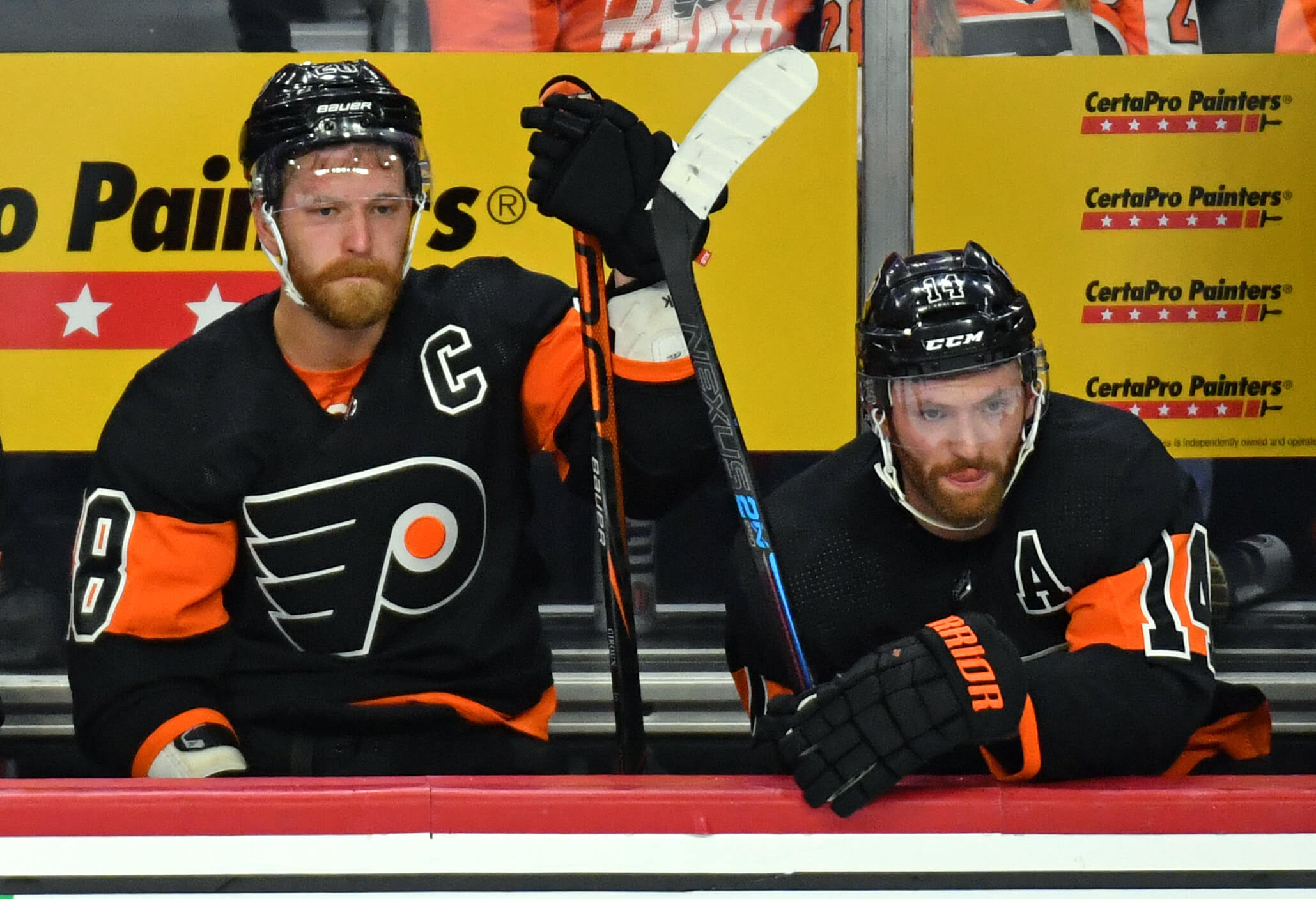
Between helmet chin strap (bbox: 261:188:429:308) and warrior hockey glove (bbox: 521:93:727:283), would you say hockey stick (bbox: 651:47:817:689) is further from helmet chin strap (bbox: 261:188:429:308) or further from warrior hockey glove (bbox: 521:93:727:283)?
helmet chin strap (bbox: 261:188:429:308)

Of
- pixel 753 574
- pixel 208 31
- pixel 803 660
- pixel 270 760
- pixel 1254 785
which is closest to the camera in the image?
pixel 1254 785

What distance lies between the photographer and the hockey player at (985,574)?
1.40m

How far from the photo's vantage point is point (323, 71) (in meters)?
1.88

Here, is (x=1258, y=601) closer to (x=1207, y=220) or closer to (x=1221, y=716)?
(x=1207, y=220)

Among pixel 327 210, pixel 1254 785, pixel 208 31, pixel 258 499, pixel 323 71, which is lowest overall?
pixel 1254 785

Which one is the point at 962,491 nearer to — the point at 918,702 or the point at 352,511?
the point at 918,702

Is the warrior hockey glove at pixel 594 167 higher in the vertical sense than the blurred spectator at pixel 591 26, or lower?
lower

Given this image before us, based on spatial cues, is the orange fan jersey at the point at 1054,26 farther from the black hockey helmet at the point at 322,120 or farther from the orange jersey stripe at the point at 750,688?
the orange jersey stripe at the point at 750,688

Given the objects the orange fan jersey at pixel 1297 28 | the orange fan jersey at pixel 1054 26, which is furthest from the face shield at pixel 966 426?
the orange fan jersey at pixel 1297 28

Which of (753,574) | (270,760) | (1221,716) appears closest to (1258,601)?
(1221,716)

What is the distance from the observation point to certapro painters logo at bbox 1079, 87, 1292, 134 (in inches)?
95.9

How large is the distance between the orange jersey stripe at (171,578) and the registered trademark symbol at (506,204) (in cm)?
80

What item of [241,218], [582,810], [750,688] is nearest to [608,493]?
[750,688]

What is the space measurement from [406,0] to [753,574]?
4.18ft
